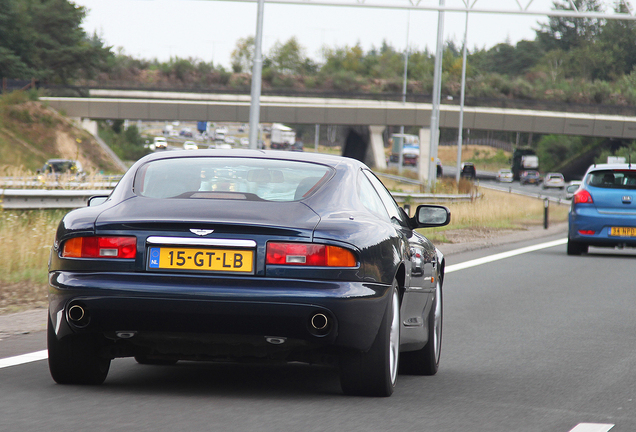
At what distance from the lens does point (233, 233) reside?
200 inches

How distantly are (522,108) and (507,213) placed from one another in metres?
54.5

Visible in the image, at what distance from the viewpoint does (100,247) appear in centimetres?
519

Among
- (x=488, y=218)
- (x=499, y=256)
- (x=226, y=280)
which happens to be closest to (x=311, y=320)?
(x=226, y=280)

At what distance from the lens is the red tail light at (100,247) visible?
514 centimetres

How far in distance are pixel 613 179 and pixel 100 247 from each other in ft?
49.0

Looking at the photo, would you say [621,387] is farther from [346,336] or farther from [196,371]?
[196,371]

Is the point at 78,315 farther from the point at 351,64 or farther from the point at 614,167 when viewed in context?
the point at 351,64

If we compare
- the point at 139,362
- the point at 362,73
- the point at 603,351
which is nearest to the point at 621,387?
the point at 603,351

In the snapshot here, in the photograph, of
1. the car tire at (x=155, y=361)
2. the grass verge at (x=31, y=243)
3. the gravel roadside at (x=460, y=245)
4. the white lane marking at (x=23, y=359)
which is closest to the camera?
the car tire at (x=155, y=361)

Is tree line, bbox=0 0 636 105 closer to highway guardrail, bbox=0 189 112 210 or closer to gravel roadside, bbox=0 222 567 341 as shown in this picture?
gravel roadside, bbox=0 222 567 341

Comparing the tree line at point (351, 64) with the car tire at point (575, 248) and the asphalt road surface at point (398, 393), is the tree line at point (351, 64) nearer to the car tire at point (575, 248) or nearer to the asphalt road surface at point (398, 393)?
the car tire at point (575, 248)

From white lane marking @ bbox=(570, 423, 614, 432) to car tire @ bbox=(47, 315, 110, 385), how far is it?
241cm

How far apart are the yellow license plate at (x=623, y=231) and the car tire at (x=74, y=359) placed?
14172 mm

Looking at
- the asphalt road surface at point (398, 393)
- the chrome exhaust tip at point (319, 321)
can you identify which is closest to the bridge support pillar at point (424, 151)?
the asphalt road surface at point (398, 393)
